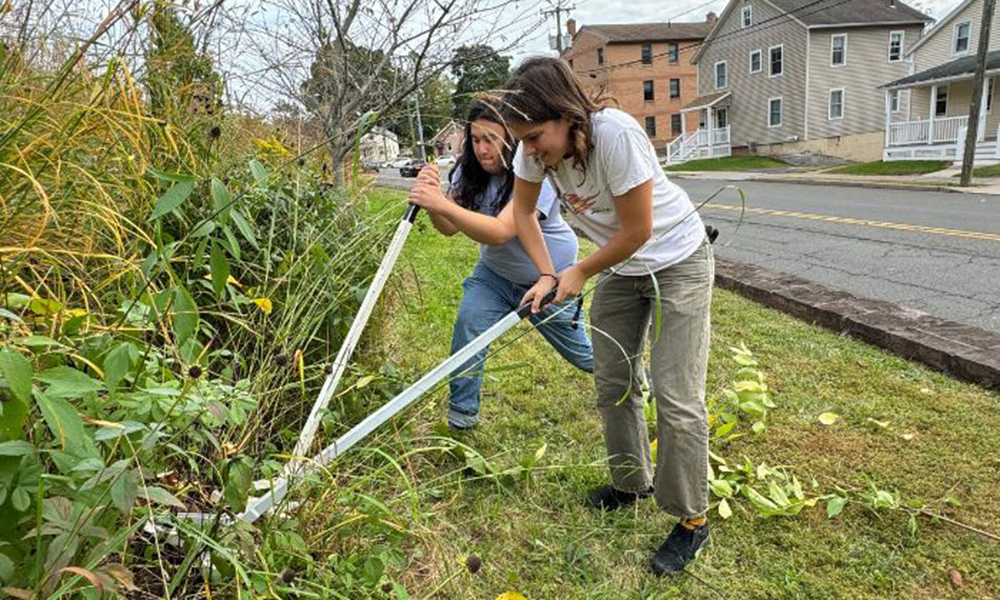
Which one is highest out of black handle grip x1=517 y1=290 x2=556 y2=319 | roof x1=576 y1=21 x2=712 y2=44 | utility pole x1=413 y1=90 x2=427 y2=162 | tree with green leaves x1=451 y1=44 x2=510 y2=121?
roof x1=576 y1=21 x2=712 y2=44

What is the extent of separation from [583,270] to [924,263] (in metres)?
6.76

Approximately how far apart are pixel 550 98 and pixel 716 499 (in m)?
1.61

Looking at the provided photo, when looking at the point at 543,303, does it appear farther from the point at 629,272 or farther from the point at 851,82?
the point at 851,82

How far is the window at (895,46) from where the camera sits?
33156 millimetres

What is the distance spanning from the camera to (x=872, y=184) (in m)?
18.6

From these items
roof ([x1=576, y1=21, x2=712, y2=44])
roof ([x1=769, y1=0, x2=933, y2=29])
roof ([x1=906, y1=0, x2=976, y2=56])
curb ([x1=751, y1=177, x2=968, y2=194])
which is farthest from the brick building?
curb ([x1=751, y1=177, x2=968, y2=194])

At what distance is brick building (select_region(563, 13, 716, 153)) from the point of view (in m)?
46.9

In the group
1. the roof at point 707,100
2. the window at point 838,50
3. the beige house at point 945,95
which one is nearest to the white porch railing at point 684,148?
the roof at point 707,100

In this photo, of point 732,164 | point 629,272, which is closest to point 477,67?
point 629,272

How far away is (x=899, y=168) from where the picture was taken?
22.2m

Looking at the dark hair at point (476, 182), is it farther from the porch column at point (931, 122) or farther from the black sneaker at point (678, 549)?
the porch column at point (931, 122)

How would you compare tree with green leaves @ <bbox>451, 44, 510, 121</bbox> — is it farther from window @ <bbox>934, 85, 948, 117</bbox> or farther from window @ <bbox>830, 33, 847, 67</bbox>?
window @ <bbox>830, 33, 847, 67</bbox>

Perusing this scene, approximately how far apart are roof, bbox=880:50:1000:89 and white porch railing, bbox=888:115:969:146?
1643 millimetres

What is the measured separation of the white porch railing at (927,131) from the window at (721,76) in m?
12.7
